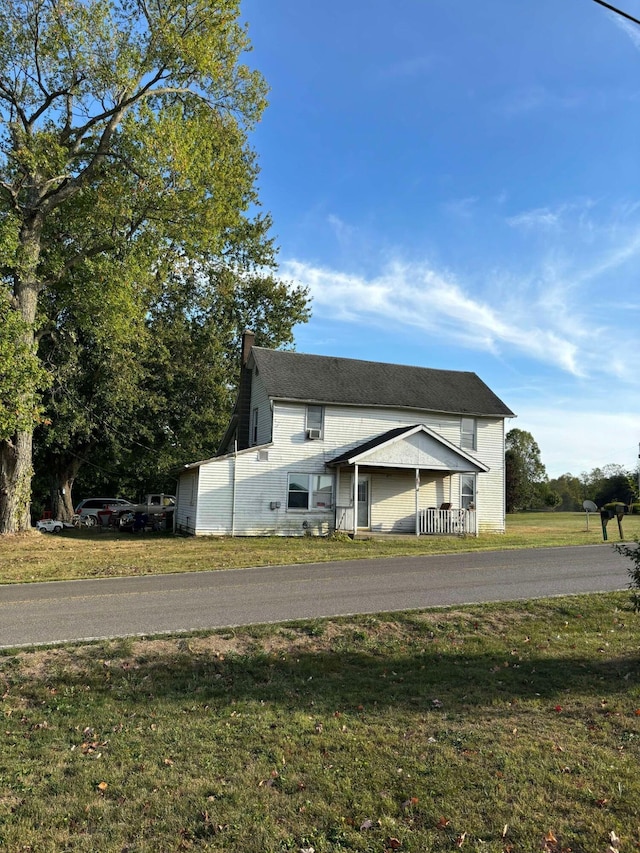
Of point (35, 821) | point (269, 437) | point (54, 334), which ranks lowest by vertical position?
point (35, 821)

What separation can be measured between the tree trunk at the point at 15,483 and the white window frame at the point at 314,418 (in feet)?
34.8

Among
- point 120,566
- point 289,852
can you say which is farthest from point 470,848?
point 120,566

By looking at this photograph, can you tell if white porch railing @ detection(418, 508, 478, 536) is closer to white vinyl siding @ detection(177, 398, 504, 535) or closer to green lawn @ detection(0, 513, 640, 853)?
white vinyl siding @ detection(177, 398, 504, 535)

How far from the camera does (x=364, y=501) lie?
26422mm

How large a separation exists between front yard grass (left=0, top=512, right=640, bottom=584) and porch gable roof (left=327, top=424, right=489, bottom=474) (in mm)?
2927

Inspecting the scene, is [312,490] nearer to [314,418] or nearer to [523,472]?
[314,418]

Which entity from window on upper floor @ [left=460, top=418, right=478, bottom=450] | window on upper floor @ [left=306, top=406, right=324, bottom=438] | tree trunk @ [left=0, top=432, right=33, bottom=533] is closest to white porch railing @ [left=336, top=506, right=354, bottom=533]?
window on upper floor @ [left=306, top=406, right=324, bottom=438]

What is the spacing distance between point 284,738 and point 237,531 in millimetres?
19246

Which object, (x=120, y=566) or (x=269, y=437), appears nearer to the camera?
(x=120, y=566)

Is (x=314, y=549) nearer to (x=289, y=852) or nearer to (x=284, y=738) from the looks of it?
(x=284, y=738)

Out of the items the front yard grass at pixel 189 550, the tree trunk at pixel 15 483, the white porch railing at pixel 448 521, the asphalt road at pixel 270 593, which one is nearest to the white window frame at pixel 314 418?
the front yard grass at pixel 189 550

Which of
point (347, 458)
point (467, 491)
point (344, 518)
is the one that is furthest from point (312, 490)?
point (467, 491)

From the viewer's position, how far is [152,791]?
4078 millimetres

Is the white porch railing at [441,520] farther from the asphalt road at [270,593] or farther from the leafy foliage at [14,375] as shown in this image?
the leafy foliage at [14,375]
